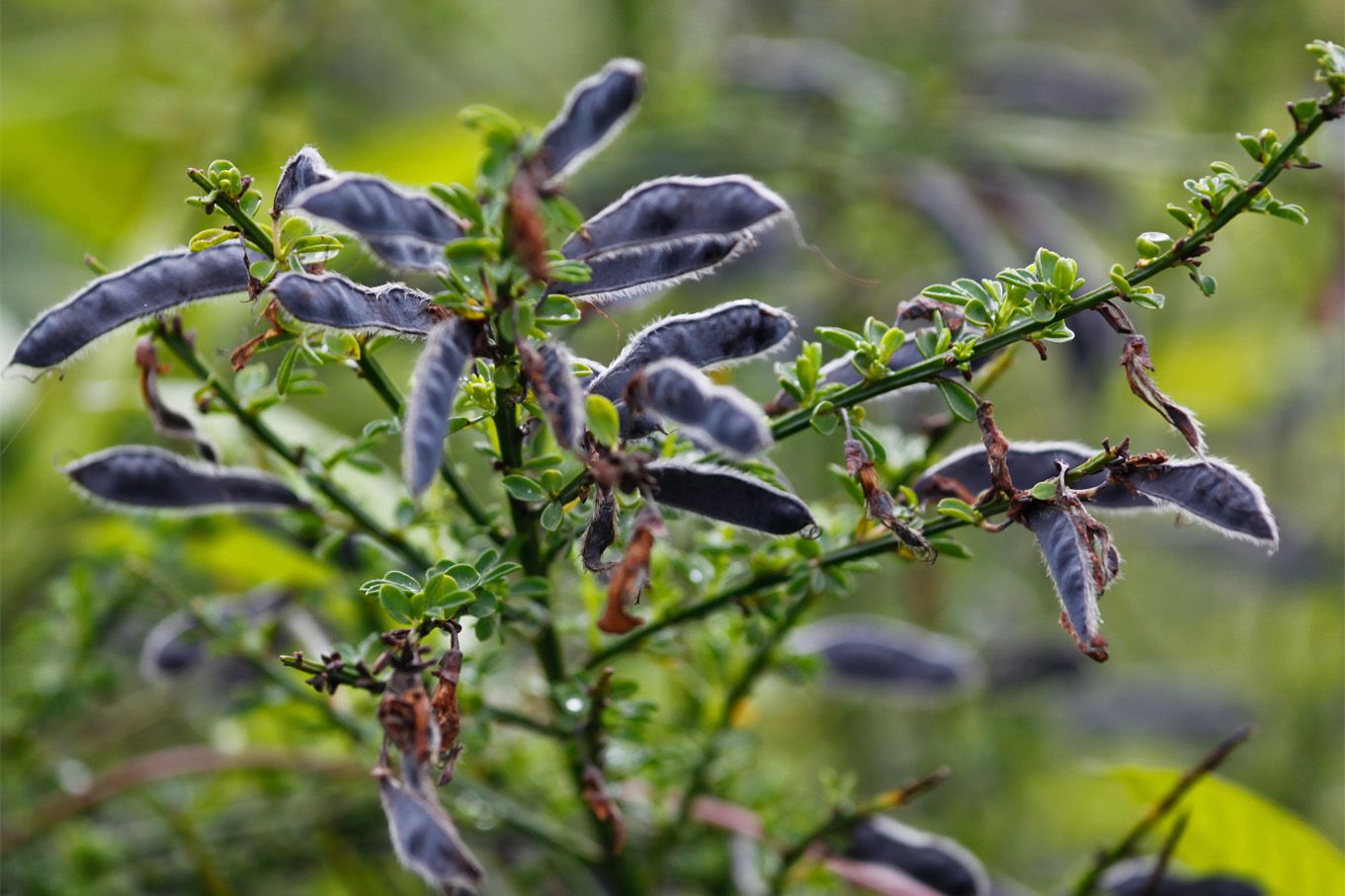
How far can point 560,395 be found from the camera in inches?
25.7

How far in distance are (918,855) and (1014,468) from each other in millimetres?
416

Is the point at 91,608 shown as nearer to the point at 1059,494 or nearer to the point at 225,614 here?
the point at 225,614

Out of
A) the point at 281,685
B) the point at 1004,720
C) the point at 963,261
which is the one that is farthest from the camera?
the point at 1004,720

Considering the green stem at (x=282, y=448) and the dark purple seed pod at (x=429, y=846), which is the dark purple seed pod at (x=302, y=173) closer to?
the green stem at (x=282, y=448)

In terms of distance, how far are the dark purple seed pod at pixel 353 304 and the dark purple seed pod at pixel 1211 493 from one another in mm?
408

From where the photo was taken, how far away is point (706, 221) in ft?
2.32

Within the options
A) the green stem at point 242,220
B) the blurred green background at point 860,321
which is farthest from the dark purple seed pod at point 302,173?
the blurred green background at point 860,321

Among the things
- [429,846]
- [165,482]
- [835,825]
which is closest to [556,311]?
[429,846]

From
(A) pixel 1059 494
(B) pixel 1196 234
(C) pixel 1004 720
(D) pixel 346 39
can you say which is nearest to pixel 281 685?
(A) pixel 1059 494

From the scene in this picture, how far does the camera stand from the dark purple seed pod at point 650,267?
2.44ft

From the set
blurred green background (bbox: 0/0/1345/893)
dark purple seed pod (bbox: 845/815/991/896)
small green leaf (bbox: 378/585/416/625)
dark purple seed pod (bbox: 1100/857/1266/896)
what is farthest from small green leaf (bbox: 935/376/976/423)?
blurred green background (bbox: 0/0/1345/893)

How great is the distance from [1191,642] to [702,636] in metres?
2.53

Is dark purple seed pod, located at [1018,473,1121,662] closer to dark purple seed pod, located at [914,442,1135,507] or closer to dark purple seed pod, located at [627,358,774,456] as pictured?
dark purple seed pod, located at [914,442,1135,507]

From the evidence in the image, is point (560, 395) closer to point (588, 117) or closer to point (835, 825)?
point (588, 117)
